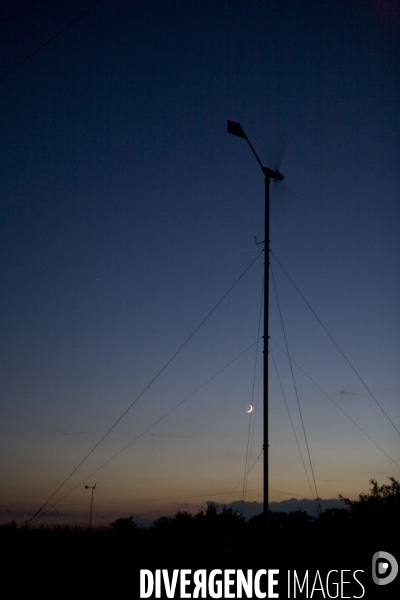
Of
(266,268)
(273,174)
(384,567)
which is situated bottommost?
(384,567)

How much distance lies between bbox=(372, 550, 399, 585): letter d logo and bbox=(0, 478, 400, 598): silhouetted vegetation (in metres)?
0.21

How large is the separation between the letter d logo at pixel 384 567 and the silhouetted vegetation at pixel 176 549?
0.21m

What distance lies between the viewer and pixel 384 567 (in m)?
11.4

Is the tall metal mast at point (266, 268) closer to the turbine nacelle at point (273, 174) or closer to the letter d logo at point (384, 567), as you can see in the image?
the turbine nacelle at point (273, 174)

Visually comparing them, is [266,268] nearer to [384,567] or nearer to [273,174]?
[273,174]

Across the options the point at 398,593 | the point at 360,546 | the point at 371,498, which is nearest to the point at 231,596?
the point at 398,593

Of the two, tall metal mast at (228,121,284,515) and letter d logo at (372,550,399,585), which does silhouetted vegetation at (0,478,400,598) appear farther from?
tall metal mast at (228,121,284,515)

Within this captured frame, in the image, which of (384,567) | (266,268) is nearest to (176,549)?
(384,567)

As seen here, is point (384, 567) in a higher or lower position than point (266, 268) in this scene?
lower

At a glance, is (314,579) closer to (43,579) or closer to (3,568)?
(43,579)

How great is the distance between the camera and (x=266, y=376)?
1716 cm

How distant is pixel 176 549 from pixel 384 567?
437 cm

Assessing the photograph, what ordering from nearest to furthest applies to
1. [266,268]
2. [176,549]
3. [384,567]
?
1. [384,567]
2. [176,549]
3. [266,268]

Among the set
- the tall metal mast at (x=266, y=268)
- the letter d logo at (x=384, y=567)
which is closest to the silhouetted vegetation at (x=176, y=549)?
the letter d logo at (x=384, y=567)
